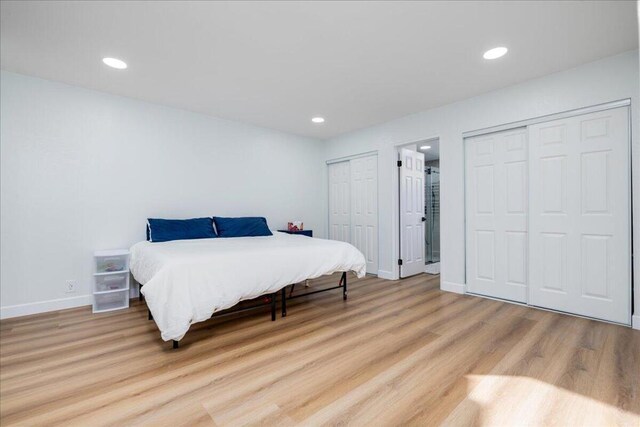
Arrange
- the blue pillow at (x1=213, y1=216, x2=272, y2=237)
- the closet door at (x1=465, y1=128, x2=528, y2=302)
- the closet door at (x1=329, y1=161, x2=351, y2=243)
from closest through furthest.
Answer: the closet door at (x1=465, y1=128, x2=528, y2=302)
the blue pillow at (x1=213, y1=216, x2=272, y2=237)
the closet door at (x1=329, y1=161, x2=351, y2=243)

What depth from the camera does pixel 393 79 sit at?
3.14 m

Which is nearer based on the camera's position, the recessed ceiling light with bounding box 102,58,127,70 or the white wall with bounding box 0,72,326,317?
the recessed ceiling light with bounding box 102,58,127,70

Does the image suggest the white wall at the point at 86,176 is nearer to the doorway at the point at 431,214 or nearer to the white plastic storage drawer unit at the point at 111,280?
the white plastic storage drawer unit at the point at 111,280

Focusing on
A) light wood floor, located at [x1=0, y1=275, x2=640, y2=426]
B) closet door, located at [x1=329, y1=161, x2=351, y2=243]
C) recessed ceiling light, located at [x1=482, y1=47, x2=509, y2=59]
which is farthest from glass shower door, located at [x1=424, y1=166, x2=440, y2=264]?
recessed ceiling light, located at [x1=482, y1=47, x2=509, y2=59]

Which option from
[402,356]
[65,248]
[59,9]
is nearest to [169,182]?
[65,248]

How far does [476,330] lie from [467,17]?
2514mm

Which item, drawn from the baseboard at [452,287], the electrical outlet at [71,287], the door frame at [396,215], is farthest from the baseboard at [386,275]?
the electrical outlet at [71,287]

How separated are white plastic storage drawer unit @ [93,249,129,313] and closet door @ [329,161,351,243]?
11.1ft

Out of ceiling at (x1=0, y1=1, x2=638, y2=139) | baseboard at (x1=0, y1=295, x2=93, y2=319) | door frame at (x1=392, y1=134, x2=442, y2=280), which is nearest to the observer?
ceiling at (x1=0, y1=1, x2=638, y2=139)

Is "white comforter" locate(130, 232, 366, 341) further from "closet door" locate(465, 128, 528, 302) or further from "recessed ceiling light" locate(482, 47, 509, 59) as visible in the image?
"recessed ceiling light" locate(482, 47, 509, 59)

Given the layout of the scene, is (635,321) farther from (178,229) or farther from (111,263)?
(111,263)

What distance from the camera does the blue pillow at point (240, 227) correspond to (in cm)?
406

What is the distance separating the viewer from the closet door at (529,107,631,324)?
266 cm

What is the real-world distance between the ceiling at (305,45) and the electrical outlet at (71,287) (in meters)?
2.21
